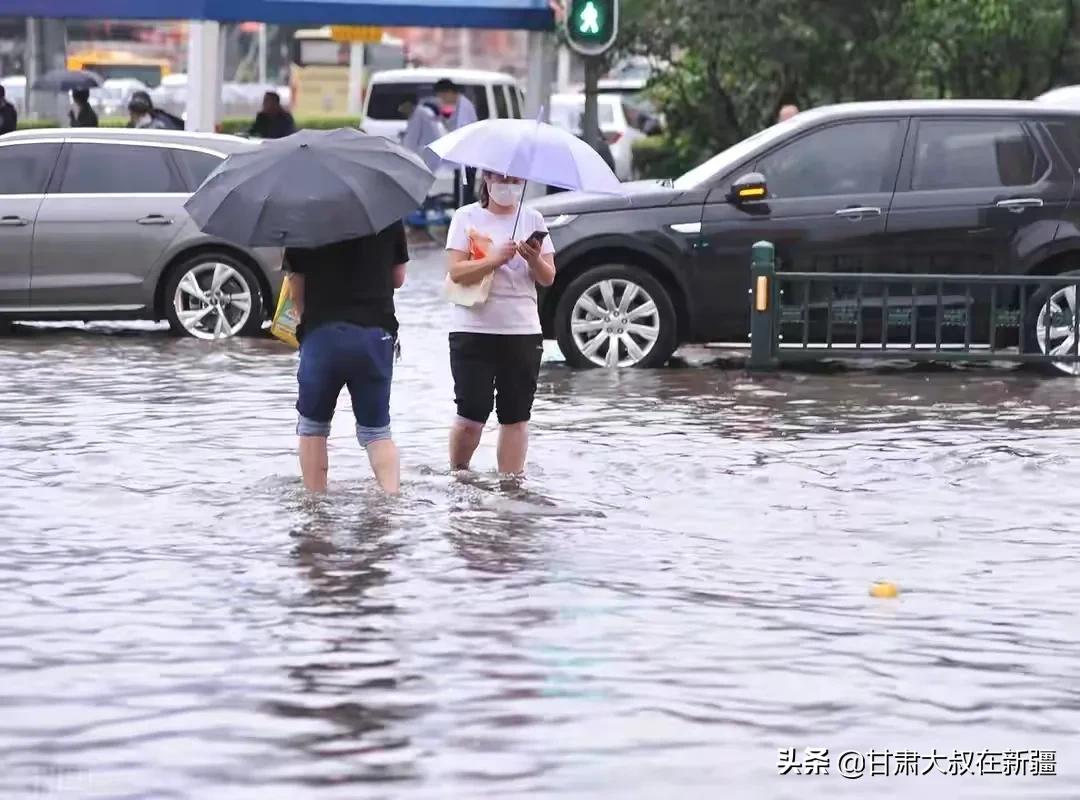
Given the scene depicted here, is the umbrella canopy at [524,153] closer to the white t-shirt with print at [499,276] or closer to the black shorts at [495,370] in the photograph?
the white t-shirt with print at [499,276]

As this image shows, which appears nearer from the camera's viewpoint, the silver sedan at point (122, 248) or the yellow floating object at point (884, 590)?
the yellow floating object at point (884, 590)

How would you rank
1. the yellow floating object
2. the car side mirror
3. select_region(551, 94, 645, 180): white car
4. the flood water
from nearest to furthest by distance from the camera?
the flood water
the yellow floating object
the car side mirror
select_region(551, 94, 645, 180): white car

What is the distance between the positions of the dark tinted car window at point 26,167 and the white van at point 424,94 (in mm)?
15624

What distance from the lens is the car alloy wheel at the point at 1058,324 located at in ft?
50.8

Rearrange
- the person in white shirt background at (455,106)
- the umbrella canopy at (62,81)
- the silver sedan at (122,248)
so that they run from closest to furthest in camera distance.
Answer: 1. the silver sedan at (122,248)
2. the person in white shirt background at (455,106)
3. the umbrella canopy at (62,81)

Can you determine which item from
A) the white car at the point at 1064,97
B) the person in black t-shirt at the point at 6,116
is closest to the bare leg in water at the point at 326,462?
the white car at the point at 1064,97

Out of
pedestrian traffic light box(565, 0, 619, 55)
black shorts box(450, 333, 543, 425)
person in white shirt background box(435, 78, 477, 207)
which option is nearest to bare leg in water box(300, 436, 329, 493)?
black shorts box(450, 333, 543, 425)

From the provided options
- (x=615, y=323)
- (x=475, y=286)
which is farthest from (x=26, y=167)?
(x=475, y=286)

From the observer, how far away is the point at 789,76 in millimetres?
30391

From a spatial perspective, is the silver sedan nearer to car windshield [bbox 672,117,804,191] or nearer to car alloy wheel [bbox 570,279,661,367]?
car alloy wheel [bbox 570,279,661,367]

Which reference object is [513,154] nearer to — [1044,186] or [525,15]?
[1044,186]

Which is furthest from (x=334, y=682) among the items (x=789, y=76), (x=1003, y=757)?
(x=789, y=76)

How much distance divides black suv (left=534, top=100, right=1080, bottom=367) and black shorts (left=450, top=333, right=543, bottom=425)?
17.0 ft

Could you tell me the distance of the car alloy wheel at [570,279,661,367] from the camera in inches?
618
